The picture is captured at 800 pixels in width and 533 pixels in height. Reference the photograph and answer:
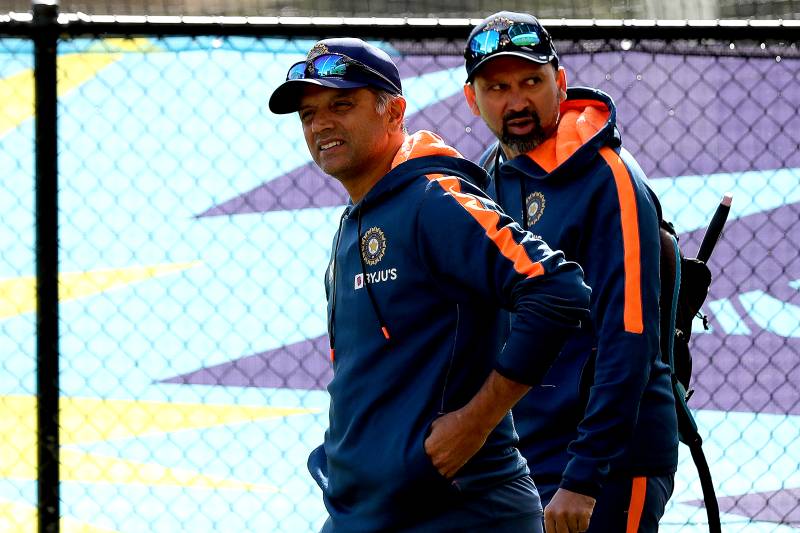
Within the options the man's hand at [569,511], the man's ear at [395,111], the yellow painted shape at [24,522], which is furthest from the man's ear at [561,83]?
the yellow painted shape at [24,522]

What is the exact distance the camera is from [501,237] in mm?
2020

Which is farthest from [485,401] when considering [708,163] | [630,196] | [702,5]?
[702,5]

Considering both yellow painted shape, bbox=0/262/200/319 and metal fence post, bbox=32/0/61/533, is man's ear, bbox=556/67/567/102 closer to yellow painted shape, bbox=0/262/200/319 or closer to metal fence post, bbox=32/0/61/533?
yellow painted shape, bbox=0/262/200/319

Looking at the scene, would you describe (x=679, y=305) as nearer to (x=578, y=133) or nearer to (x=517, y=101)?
(x=578, y=133)

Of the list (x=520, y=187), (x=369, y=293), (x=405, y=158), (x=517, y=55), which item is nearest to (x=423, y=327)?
(x=369, y=293)

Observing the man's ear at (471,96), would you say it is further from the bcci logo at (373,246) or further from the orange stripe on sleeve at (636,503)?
the orange stripe on sleeve at (636,503)

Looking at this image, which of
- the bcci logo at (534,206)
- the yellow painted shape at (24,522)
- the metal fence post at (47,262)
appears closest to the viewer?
the bcci logo at (534,206)

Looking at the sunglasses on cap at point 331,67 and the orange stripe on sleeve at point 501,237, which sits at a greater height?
the sunglasses on cap at point 331,67

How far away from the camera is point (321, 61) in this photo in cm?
227

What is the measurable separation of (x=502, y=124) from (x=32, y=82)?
164cm

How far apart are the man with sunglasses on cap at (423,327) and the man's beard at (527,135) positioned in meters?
0.50

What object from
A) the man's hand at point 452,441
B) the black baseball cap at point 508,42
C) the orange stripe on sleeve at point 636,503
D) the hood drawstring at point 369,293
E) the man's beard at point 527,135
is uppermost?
the black baseball cap at point 508,42

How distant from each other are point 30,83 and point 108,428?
1101 millimetres

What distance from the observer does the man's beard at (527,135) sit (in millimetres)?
2752
